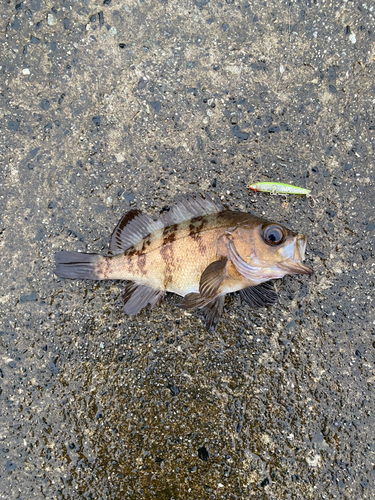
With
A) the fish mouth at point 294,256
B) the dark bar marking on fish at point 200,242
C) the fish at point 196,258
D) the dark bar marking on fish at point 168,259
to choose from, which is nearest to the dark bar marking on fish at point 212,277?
the fish at point 196,258

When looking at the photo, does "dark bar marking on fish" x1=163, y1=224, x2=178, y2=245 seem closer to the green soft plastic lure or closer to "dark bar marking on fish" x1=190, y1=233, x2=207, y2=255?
"dark bar marking on fish" x1=190, y1=233, x2=207, y2=255

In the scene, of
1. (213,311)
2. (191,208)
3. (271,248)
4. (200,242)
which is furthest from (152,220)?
(271,248)

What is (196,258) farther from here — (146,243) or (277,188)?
(277,188)

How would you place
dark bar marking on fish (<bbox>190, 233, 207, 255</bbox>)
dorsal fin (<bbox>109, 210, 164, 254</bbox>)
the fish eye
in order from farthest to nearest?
1. dorsal fin (<bbox>109, 210, 164, 254</bbox>)
2. dark bar marking on fish (<bbox>190, 233, 207, 255</bbox>)
3. the fish eye

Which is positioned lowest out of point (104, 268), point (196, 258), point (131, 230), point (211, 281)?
point (211, 281)

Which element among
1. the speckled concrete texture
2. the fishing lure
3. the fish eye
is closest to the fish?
the fish eye

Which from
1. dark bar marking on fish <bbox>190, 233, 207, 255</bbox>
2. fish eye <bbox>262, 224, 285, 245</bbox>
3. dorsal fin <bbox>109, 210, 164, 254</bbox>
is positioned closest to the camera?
fish eye <bbox>262, 224, 285, 245</bbox>
